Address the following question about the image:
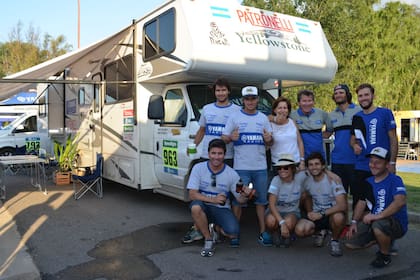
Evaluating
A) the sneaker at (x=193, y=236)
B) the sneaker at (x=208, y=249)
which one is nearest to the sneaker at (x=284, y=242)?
the sneaker at (x=208, y=249)

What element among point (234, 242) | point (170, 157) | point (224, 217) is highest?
point (170, 157)

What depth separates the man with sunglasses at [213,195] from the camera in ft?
15.8

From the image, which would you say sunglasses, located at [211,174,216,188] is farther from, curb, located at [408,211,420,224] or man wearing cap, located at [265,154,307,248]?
curb, located at [408,211,420,224]

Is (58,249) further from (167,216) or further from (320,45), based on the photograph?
(320,45)

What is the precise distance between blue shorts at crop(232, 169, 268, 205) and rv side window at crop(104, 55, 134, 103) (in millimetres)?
2841

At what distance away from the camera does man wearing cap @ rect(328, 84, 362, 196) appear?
17.2 ft

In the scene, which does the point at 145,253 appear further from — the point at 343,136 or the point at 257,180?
the point at 343,136

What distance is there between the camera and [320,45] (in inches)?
271

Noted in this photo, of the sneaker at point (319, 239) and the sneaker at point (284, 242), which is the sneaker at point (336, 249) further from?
the sneaker at point (284, 242)

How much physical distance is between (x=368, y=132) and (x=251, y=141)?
1298 millimetres

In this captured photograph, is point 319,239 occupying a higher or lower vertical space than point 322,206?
lower

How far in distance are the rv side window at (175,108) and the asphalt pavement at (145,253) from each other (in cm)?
151

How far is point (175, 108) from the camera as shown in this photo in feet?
21.2

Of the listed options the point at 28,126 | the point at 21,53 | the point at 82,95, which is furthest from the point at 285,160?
the point at 21,53
